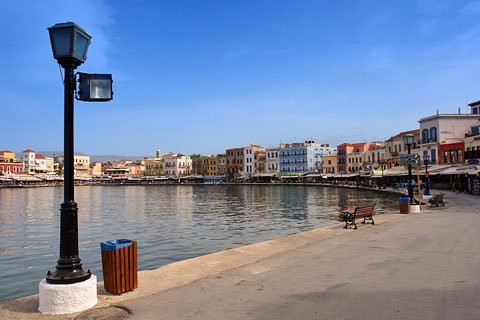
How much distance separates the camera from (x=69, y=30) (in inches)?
228

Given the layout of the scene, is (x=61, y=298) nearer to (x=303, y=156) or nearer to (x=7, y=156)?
(x=303, y=156)

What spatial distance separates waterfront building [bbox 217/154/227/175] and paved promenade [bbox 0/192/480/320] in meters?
124

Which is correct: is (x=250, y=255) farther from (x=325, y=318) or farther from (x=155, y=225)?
(x=155, y=225)

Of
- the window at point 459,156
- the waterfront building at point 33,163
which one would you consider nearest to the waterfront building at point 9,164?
the waterfront building at point 33,163

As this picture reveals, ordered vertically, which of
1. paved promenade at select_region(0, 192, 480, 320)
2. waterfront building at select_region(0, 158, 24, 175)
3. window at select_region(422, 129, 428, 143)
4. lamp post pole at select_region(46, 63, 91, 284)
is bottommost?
paved promenade at select_region(0, 192, 480, 320)

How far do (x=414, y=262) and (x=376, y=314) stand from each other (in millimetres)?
3736

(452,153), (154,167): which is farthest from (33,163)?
(452,153)

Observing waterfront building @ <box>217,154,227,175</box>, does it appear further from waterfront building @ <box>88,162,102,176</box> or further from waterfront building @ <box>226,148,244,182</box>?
waterfront building @ <box>88,162,102,176</box>

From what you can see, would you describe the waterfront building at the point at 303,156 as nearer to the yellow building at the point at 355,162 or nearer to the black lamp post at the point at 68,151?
the yellow building at the point at 355,162

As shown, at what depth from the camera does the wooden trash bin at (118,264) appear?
21.2ft

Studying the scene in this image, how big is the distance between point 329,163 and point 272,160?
786 inches

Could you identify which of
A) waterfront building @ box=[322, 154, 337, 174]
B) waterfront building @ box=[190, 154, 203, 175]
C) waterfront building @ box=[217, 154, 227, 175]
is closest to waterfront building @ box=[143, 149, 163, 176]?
waterfront building @ box=[190, 154, 203, 175]

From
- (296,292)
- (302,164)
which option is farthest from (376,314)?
(302,164)

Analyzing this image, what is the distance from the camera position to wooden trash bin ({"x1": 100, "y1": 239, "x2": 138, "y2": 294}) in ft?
21.2
